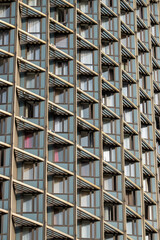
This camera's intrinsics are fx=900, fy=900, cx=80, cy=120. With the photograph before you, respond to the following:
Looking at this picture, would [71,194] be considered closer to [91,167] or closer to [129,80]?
[91,167]

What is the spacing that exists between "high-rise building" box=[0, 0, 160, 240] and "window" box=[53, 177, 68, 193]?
118mm

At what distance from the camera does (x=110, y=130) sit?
115 metres

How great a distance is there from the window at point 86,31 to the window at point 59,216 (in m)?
24.6

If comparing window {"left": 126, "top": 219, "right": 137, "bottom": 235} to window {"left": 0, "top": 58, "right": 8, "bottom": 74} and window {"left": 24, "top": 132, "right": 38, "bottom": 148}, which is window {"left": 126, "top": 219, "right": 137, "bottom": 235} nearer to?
window {"left": 24, "top": 132, "right": 38, "bottom": 148}

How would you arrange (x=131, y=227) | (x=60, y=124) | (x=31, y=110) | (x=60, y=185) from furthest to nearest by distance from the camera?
(x=131, y=227)
(x=60, y=124)
(x=31, y=110)
(x=60, y=185)

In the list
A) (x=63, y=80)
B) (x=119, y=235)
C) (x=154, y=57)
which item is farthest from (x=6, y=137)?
(x=154, y=57)

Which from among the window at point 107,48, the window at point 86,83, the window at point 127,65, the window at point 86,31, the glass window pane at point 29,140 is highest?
the window at point 86,31

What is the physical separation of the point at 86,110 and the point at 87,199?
11.7 meters

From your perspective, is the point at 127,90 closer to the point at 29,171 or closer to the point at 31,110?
the point at 31,110

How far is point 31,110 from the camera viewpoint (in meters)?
108

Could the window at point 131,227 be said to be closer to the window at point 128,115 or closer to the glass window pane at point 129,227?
the glass window pane at point 129,227

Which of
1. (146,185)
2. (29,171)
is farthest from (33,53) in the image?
(146,185)

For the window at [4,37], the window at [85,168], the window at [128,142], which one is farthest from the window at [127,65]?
the window at [4,37]

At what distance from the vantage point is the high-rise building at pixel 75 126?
4107 inches
